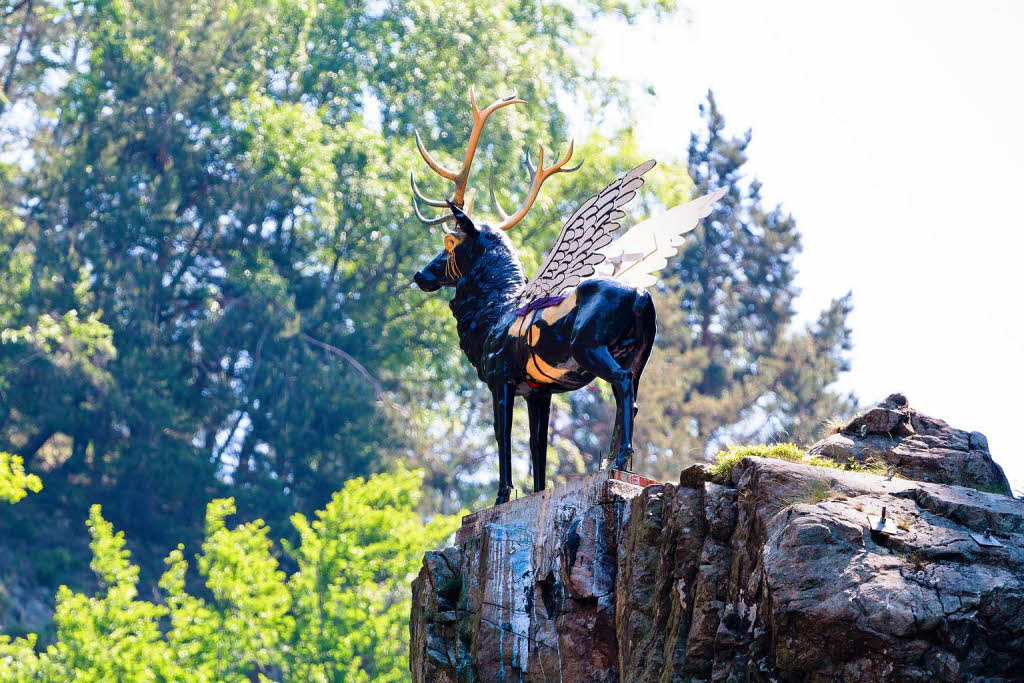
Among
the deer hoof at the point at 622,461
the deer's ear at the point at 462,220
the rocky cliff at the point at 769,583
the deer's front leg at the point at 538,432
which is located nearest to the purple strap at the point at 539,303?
the deer's front leg at the point at 538,432

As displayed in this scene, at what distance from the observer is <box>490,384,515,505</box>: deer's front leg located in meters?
10.7

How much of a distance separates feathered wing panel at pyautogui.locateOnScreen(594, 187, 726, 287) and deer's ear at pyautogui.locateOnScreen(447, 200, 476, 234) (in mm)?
1551

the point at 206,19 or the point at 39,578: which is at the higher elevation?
the point at 206,19

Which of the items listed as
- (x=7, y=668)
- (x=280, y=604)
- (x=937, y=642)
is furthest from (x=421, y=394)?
(x=937, y=642)

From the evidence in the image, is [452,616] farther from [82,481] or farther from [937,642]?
[82,481]

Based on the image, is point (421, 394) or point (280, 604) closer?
point (280, 604)

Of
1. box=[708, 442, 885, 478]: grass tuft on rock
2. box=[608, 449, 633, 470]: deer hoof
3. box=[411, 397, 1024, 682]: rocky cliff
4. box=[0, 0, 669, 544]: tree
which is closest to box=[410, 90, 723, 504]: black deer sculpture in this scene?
box=[608, 449, 633, 470]: deer hoof

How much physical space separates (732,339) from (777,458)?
83.3 feet

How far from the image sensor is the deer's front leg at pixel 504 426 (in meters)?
10.7

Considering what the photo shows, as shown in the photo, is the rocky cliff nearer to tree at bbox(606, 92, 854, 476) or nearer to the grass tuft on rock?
the grass tuft on rock

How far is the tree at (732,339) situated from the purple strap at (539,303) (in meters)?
17.0

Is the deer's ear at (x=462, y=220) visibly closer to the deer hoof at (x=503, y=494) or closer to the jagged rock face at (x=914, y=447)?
the deer hoof at (x=503, y=494)

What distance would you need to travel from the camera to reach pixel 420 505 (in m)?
28.3

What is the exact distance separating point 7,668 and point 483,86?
14.8 metres
